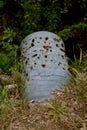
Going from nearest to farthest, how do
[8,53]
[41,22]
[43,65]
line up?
[43,65]
[8,53]
[41,22]

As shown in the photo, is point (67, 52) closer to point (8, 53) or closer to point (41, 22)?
point (41, 22)

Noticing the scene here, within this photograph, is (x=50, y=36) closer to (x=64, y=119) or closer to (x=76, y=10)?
(x=76, y=10)

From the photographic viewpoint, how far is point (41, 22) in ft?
23.0

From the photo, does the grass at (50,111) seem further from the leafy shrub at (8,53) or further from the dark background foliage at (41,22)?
the dark background foliage at (41,22)

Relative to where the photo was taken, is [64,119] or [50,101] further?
[50,101]

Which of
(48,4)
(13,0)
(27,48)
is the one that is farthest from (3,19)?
(27,48)

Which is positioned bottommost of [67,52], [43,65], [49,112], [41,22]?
[49,112]

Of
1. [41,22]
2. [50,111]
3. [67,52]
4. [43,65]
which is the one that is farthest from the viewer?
[41,22]

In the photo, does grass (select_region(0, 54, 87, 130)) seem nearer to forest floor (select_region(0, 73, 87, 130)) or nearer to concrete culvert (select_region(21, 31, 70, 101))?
forest floor (select_region(0, 73, 87, 130))

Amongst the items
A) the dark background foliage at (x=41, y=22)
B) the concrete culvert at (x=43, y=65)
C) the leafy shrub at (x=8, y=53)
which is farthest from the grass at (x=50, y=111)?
the dark background foliage at (x=41, y=22)

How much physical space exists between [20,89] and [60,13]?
6.95ft

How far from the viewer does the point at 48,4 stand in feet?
22.4

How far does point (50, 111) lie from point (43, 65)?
3.30ft

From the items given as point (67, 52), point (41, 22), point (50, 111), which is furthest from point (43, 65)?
point (41, 22)
